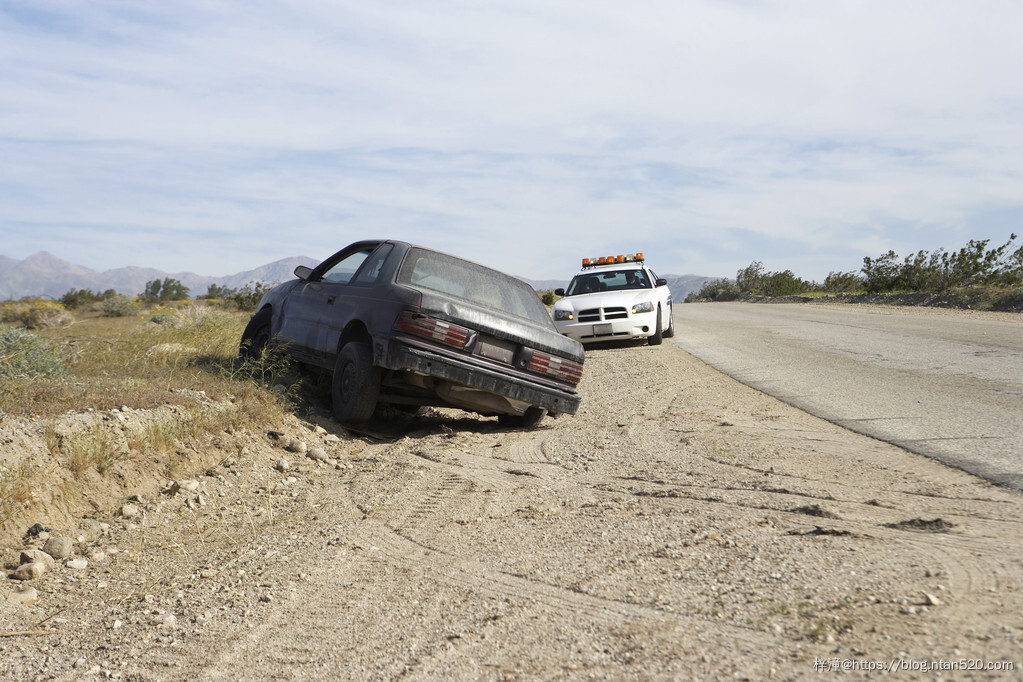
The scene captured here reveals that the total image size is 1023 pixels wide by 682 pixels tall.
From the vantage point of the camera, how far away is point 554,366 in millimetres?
7098

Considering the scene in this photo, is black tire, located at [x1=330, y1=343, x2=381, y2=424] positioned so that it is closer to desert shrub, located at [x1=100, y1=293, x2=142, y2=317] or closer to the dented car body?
the dented car body

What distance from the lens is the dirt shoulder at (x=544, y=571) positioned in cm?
280

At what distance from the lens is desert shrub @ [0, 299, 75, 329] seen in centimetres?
2132

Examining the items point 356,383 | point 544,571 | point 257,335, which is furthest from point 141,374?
point 544,571

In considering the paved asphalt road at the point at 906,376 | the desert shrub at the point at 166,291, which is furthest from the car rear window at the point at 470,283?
the desert shrub at the point at 166,291

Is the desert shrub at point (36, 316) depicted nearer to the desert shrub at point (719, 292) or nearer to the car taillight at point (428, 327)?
the car taillight at point (428, 327)

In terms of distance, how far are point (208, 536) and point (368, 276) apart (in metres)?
3.35

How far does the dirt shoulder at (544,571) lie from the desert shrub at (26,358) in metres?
1.88

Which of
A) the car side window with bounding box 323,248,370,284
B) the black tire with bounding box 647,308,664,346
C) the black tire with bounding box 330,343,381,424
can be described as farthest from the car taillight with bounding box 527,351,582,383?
the black tire with bounding box 647,308,664,346

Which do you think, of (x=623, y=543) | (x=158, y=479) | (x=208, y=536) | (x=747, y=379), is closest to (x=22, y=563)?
(x=208, y=536)

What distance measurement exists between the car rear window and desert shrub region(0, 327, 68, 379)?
3.11 metres

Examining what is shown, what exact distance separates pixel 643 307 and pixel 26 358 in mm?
9988

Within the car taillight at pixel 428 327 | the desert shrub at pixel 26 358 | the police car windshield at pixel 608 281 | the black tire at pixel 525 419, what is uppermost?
the police car windshield at pixel 608 281

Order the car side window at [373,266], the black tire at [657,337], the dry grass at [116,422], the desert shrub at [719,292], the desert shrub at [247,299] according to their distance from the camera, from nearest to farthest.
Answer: the dry grass at [116,422] < the car side window at [373,266] < the black tire at [657,337] < the desert shrub at [247,299] < the desert shrub at [719,292]
